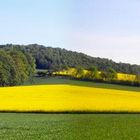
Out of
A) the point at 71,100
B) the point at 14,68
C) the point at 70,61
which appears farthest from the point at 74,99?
the point at 14,68

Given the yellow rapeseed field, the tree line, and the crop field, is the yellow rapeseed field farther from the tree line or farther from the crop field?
the tree line

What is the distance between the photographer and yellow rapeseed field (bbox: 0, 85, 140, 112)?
35.9 m

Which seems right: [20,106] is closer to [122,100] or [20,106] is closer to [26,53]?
[122,100]

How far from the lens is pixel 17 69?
7250 centimetres

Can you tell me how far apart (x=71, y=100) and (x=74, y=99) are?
2.62 feet

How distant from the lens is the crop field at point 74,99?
3559 cm

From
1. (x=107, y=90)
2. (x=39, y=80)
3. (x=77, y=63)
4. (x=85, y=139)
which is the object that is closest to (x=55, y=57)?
(x=107, y=90)

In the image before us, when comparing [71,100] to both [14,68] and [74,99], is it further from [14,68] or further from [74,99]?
[14,68]

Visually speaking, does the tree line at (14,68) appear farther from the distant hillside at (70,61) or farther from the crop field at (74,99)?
the crop field at (74,99)

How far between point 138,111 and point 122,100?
19.6 ft

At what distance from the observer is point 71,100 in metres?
38.7

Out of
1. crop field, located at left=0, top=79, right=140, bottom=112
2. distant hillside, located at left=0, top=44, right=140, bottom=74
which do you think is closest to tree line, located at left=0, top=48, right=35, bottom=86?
distant hillside, located at left=0, top=44, right=140, bottom=74

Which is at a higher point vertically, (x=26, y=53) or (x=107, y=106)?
(x=26, y=53)

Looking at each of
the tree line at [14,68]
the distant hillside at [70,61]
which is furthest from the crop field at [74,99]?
the tree line at [14,68]
